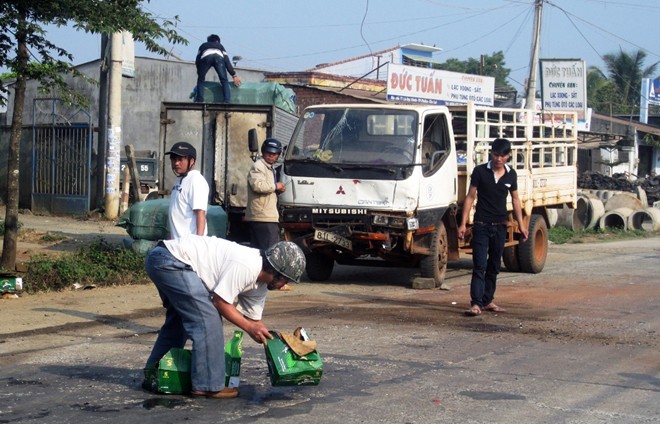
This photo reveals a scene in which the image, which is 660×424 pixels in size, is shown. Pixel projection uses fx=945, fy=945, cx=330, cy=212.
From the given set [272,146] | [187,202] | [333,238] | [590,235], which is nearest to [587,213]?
[590,235]

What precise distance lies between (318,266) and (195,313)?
292 inches

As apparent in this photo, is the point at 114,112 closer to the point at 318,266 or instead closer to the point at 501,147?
the point at 318,266

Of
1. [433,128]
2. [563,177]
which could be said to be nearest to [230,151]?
[433,128]

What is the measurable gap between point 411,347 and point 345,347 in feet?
1.92

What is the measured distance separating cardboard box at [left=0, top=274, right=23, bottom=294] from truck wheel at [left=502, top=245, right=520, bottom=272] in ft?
24.8

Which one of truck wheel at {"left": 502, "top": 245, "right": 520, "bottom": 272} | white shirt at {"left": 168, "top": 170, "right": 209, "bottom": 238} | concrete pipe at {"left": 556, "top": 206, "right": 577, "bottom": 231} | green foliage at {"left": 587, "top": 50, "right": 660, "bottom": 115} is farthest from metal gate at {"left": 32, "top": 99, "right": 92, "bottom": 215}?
green foliage at {"left": 587, "top": 50, "right": 660, "bottom": 115}

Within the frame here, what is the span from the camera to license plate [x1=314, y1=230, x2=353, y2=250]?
1202cm

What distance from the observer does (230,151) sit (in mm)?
14891

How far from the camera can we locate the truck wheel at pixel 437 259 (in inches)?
497

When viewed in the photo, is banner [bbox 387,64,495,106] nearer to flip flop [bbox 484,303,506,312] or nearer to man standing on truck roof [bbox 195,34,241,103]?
man standing on truck roof [bbox 195,34,241,103]

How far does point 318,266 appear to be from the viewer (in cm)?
1343

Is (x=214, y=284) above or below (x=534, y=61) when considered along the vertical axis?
below

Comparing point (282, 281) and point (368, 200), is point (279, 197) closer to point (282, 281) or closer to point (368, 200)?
point (368, 200)

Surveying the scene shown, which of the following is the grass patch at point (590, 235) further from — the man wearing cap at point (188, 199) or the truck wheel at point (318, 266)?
the man wearing cap at point (188, 199)
